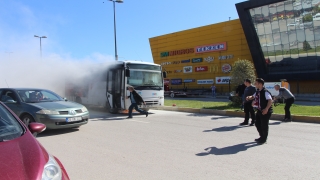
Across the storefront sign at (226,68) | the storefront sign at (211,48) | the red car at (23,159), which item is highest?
the storefront sign at (211,48)

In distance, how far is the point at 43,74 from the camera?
1894 cm

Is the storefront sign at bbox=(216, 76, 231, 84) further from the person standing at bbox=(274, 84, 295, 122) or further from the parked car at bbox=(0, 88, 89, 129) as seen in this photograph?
the parked car at bbox=(0, 88, 89, 129)

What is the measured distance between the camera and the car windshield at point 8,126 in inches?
121

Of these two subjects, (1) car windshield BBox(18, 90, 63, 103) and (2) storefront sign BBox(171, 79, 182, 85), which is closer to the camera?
(1) car windshield BBox(18, 90, 63, 103)

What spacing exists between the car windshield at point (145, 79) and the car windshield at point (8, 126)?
31.0 ft

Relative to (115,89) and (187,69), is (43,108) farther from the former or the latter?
(187,69)

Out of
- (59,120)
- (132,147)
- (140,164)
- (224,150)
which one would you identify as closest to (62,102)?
(59,120)

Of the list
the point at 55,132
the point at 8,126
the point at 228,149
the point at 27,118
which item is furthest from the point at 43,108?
the point at 228,149

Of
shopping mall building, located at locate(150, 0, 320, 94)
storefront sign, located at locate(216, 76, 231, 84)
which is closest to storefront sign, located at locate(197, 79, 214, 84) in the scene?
shopping mall building, located at locate(150, 0, 320, 94)

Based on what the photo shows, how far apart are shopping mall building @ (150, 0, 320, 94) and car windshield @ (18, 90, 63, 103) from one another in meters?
27.2

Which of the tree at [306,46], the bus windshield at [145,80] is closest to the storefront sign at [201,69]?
the tree at [306,46]

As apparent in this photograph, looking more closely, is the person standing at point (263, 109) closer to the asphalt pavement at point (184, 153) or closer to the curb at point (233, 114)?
the asphalt pavement at point (184, 153)

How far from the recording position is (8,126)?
332 cm

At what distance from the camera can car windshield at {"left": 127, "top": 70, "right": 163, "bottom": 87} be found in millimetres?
13180
